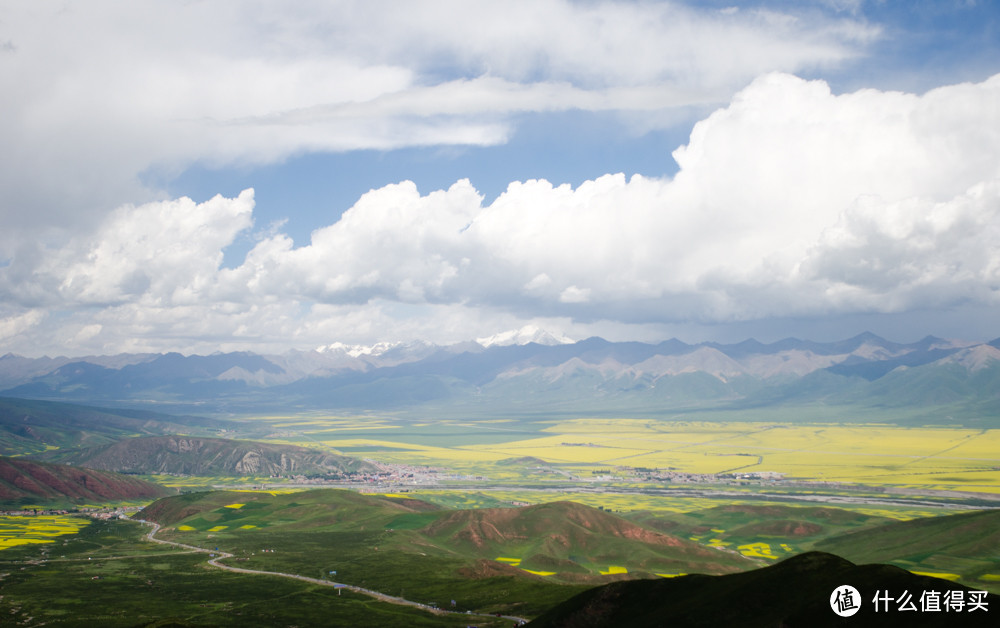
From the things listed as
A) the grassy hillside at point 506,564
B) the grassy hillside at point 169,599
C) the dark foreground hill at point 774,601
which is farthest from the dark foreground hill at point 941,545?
the grassy hillside at point 169,599

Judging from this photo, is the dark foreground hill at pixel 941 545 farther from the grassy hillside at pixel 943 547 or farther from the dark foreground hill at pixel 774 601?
the dark foreground hill at pixel 774 601

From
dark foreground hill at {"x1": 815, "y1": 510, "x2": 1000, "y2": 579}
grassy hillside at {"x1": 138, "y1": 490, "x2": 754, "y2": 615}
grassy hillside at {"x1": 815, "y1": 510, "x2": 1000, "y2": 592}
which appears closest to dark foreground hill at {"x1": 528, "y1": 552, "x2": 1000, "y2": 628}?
grassy hillside at {"x1": 138, "y1": 490, "x2": 754, "y2": 615}

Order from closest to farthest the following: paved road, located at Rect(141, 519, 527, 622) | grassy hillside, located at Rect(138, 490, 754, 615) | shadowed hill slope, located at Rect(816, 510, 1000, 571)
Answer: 1. paved road, located at Rect(141, 519, 527, 622)
2. grassy hillside, located at Rect(138, 490, 754, 615)
3. shadowed hill slope, located at Rect(816, 510, 1000, 571)

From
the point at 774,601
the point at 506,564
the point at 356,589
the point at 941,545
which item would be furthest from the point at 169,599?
the point at 941,545

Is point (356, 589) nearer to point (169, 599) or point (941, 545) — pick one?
point (169, 599)

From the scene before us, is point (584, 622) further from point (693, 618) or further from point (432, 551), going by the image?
point (432, 551)

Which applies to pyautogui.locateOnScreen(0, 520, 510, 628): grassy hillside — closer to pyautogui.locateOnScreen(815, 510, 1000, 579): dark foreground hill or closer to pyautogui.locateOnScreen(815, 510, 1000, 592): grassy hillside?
pyautogui.locateOnScreen(815, 510, 1000, 592): grassy hillside

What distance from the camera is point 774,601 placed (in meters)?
80.3

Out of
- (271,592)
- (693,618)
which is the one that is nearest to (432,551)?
(271,592)

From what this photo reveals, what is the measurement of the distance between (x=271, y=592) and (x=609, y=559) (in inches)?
3260

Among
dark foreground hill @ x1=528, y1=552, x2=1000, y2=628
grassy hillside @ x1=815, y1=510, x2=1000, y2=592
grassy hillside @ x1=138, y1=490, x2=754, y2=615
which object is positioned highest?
dark foreground hill @ x1=528, y1=552, x2=1000, y2=628

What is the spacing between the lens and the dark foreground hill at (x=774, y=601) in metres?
67.6

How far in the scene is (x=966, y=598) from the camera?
64.8m

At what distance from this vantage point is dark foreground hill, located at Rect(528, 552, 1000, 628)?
222 feet
